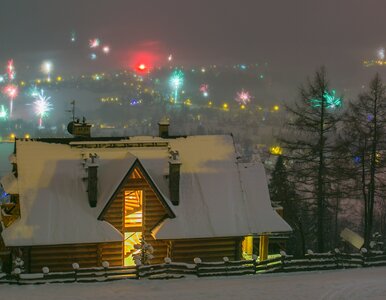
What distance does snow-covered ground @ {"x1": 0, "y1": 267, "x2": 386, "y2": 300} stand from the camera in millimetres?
19781

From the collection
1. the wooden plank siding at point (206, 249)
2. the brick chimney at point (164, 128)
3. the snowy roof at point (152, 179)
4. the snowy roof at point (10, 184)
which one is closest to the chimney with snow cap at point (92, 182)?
the snowy roof at point (152, 179)

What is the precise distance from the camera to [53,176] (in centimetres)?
2484

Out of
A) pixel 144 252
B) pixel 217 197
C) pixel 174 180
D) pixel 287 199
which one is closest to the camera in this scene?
pixel 144 252

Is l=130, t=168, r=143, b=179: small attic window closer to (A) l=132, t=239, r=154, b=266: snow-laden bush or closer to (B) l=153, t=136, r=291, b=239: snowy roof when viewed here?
(B) l=153, t=136, r=291, b=239: snowy roof

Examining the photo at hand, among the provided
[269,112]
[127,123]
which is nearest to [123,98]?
[127,123]

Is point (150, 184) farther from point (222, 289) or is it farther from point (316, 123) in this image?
point (316, 123)

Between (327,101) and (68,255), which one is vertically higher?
(327,101)

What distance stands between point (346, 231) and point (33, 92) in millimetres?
140535

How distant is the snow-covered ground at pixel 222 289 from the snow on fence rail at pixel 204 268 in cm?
34

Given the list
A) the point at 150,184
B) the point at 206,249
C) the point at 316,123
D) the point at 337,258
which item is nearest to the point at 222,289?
the point at 206,249

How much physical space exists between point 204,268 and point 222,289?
202 centimetres

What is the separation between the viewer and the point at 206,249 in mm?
24844

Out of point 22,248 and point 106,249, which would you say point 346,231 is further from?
point 22,248

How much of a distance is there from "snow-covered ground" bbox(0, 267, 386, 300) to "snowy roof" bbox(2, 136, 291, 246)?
263 centimetres
